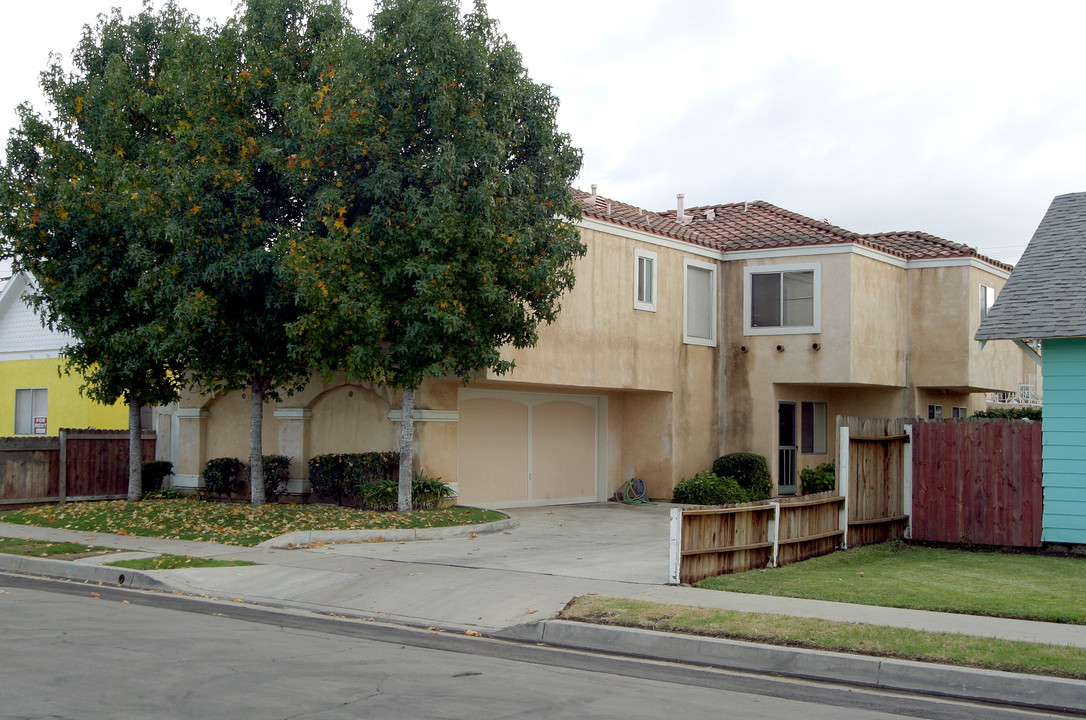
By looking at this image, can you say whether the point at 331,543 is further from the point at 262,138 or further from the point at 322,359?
the point at 262,138

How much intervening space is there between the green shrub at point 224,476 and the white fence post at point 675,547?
1309 cm

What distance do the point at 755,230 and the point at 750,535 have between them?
1401 cm

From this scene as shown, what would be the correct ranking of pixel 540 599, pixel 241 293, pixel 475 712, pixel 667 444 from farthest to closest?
pixel 667 444
pixel 241 293
pixel 540 599
pixel 475 712

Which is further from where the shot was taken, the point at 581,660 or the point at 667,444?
the point at 667,444

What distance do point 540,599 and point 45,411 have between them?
22850 millimetres

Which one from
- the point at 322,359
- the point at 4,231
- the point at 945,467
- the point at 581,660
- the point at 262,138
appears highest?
the point at 262,138

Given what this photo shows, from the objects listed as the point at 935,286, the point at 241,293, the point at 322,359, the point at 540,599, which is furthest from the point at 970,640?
the point at 935,286

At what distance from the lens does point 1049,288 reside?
1675 cm

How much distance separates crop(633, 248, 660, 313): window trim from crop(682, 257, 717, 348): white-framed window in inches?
40.7

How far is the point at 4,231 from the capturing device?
20.8m

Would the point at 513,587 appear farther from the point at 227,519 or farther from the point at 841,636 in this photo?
the point at 227,519

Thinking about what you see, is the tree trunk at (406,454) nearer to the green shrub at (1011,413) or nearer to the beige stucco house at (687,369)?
the beige stucco house at (687,369)

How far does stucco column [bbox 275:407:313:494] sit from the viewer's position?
2222 centimetres

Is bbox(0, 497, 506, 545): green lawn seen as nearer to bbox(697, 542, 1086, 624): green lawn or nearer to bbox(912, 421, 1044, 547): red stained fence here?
bbox(697, 542, 1086, 624): green lawn
